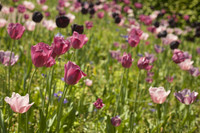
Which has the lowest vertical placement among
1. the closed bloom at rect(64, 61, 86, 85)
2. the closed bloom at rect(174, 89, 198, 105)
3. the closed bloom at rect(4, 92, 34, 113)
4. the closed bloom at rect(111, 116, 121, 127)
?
the closed bloom at rect(111, 116, 121, 127)

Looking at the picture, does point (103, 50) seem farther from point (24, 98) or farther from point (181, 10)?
point (181, 10)

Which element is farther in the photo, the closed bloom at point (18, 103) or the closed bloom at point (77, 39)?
the closed bloom at point (77, 39)

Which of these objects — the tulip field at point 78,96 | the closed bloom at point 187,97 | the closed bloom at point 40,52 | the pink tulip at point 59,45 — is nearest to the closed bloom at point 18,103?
the tulip field at point 78,96

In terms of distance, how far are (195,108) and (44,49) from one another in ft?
7.65

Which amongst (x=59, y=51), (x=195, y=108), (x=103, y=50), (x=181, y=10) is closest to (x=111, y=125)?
(x=59, y=51)

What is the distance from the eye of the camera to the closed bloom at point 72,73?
45.5 inches

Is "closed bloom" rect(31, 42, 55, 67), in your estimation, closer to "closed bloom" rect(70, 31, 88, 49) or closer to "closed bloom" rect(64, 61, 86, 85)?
"closed bloom" rect(64, 61, 86, 85)

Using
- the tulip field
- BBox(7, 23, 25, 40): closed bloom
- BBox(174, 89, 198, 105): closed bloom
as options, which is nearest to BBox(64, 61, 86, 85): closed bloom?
the tulip field

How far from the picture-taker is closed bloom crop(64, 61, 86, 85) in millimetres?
1156

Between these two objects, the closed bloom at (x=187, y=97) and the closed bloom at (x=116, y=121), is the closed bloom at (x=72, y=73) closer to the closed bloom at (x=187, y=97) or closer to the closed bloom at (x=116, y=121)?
the closed bloom at (x=116, y=121)

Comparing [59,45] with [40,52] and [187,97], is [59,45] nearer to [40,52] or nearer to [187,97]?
[40,52]

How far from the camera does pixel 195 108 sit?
2891mm

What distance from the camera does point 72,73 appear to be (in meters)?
1.17

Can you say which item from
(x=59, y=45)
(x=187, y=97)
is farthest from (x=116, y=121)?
(x=59, y=45)
